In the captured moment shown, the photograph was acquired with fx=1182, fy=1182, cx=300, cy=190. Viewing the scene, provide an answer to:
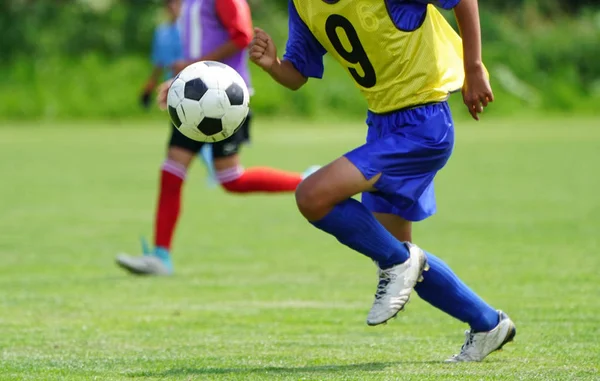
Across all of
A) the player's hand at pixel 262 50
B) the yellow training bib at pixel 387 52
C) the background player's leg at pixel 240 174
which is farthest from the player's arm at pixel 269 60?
the background player's leg at pixel 240 174

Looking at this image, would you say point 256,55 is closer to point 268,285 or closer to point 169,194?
point 268,285

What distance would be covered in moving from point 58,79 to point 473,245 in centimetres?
2256

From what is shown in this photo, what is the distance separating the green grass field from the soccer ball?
99 centimetres

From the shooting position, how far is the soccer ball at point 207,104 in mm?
5133

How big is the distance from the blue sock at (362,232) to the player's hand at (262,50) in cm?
81

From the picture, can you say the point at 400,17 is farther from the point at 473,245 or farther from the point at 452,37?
the point at 473,245

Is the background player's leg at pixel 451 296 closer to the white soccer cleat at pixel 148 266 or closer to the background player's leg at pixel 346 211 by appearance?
the background player's leg at pixel 346 211

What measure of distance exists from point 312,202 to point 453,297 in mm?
783

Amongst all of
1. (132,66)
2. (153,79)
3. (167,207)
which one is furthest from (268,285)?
(132,66)

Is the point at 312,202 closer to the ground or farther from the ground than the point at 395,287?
farther from the ground

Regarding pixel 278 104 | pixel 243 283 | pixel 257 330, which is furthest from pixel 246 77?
pixel 278 104

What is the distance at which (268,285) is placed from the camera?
7.61 metres

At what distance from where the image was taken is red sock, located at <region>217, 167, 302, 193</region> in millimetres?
8523

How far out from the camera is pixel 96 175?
16891mm
